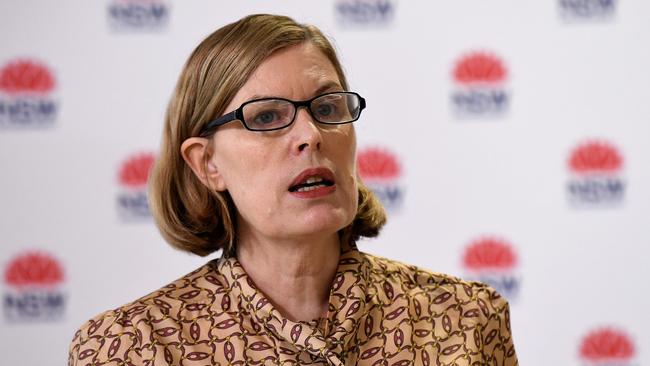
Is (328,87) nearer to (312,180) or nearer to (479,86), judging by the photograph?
(312,180)

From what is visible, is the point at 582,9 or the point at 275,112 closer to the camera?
the point at 275,112

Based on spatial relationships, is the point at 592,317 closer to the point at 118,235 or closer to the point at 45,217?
the point at 118,235

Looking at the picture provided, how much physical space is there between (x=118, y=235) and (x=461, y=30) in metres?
1.15

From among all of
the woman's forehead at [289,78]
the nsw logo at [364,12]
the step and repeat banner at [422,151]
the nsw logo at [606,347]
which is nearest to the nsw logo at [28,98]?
the step and repeat banner at [422,151]

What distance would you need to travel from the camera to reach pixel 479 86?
2.86 meters

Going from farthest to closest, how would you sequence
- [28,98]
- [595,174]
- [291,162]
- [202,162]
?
[595,174] < [28,98] < [202,162] < [291,162]

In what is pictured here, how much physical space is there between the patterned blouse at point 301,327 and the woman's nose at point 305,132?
0.25 m

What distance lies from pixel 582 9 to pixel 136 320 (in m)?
1.81

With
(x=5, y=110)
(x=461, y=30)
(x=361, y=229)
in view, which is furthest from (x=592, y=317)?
(x=5, y=110)

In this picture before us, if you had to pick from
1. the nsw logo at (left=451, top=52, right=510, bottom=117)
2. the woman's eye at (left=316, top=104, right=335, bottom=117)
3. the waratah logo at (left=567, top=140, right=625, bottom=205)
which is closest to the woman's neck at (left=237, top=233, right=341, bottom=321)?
the woman's eye at (left=316, top=104, right=335, bottom=117)

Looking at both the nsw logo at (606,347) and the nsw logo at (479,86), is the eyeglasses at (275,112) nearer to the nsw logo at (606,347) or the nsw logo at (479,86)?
the nsw logo at (479,86)

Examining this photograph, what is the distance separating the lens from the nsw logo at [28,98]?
2777mm

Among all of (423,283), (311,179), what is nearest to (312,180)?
(311,179)

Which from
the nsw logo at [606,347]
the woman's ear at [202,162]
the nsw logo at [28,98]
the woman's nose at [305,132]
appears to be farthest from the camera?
the nsw logo at [606,347]
